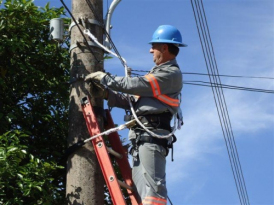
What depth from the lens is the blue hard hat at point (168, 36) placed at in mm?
6847

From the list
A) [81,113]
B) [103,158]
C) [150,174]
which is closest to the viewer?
[150,174]

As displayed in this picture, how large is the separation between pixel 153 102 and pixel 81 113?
83 centimetres

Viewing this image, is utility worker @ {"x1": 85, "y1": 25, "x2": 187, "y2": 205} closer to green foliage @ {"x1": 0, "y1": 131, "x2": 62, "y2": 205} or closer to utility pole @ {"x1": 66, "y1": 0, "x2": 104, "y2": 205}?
utility pole @ {"x1": 66, "y1": 0, "x2": 104, "y2": 205}

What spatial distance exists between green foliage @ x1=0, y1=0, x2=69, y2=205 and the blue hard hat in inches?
63.5

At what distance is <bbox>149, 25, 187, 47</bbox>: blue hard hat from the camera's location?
685cm

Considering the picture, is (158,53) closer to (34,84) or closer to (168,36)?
(168,36)

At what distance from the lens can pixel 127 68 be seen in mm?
6859

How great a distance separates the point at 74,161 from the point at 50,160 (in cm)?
58

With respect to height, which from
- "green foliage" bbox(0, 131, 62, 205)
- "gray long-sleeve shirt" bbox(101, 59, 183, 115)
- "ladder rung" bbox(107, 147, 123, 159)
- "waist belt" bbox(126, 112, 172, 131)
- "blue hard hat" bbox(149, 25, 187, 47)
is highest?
"blue hard hat" bbox(149, 25, 187, 47)

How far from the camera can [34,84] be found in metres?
7.88

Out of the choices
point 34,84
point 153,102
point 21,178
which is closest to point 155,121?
point 153,102

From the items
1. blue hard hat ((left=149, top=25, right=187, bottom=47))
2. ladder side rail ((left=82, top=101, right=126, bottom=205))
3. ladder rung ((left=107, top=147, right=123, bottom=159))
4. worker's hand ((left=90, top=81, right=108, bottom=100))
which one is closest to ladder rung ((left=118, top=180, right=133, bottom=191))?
ladder side rail ((left=82, top=101, right=126, bottom=205))

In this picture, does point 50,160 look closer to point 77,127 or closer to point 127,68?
point 77,127

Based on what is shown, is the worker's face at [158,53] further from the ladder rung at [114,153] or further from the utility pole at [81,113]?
the ladder rung at [114,153]
